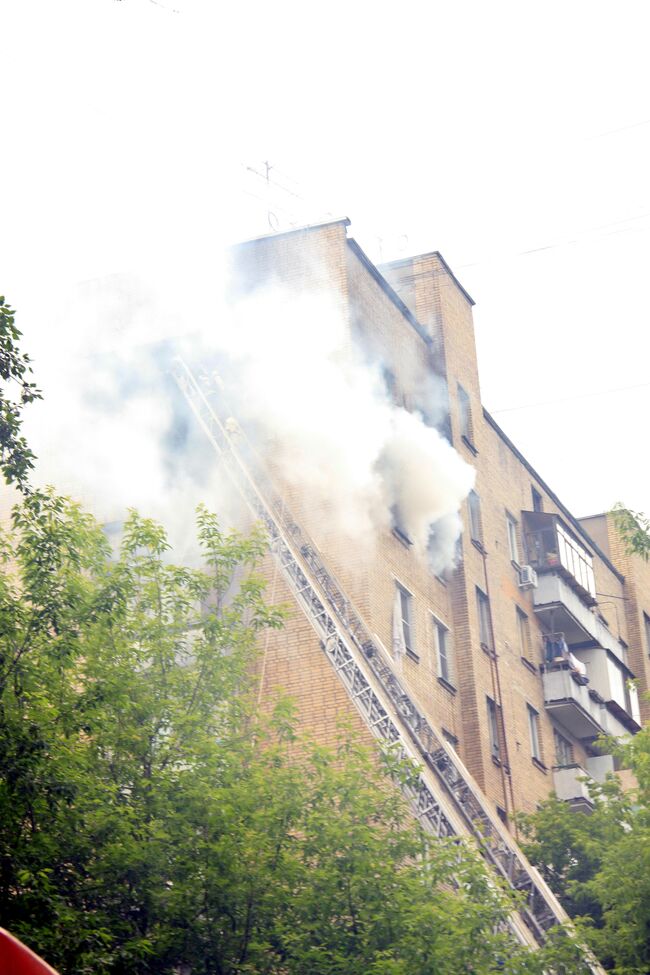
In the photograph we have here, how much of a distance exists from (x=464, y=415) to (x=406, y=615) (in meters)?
7.34

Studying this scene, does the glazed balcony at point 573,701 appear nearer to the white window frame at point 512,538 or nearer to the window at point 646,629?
the white window frame at point 512,538

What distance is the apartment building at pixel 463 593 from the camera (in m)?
30.1

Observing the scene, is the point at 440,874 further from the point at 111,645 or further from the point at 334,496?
the point at 334,496

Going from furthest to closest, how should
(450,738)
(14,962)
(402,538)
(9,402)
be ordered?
(402,538), (450,738), (9,402), (14,962)

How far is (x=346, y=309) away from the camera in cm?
3184

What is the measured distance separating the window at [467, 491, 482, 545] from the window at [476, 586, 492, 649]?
135 centimetres

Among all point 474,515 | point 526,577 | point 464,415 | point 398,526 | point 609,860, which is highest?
point 464,415

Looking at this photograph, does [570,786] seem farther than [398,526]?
Yes

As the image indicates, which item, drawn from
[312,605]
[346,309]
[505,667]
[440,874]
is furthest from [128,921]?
[505,667]

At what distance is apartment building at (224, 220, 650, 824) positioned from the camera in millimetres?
30125

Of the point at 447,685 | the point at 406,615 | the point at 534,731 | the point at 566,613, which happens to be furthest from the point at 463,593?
the point at 566,613

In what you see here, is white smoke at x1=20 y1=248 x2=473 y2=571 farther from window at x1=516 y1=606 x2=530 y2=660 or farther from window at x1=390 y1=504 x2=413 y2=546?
window at x1=516 y1=606 x2=530 y2=660

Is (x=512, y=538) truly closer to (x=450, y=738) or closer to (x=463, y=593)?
(x=463, y=593)

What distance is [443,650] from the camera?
111 feet
